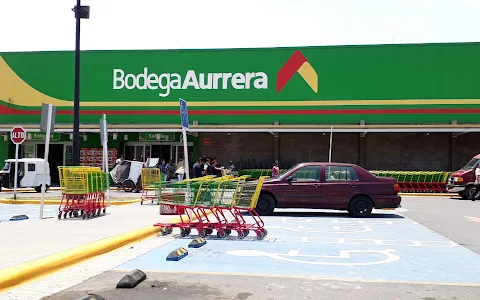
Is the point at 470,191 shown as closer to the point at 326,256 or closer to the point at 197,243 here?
the point at 326,256

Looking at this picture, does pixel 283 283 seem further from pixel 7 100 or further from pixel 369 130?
pixel 7 100

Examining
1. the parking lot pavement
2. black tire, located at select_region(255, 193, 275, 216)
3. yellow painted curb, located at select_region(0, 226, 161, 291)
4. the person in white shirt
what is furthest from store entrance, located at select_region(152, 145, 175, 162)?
yellow painted curb, located at select_region(0, 226, 161, 291)

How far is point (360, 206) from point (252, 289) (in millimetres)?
9493

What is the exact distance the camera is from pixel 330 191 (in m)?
15.0

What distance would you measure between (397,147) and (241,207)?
2162 cm

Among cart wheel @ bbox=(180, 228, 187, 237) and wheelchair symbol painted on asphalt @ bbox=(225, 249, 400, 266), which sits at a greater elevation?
cart wheel @ bbox=(180, 228, 187, 237)

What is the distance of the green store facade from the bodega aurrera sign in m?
0.06

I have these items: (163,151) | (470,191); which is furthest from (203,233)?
(163,151)

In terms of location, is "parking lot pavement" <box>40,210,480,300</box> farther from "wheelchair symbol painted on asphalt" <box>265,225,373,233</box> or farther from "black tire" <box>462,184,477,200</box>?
"black tire" <box>462,184,477,200</box>

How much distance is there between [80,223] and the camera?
11852 millimetres

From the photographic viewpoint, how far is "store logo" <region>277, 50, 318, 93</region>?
30.7 m

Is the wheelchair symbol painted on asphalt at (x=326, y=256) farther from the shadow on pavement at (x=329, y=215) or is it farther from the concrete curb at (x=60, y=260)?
the shadow on pavement at (x=329, y=215)

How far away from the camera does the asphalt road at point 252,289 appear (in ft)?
19.1

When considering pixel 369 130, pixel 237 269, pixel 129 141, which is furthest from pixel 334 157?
pixel 237 269
